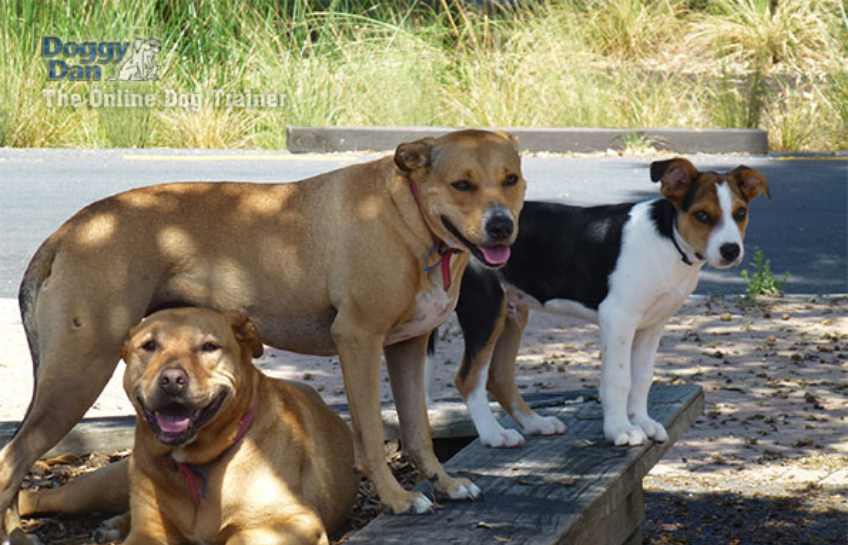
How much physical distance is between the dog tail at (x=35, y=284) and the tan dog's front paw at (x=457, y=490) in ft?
4.27

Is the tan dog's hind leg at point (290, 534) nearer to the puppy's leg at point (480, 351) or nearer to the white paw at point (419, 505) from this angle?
the white paw at point (419, 505)

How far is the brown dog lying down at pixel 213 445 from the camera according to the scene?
4090 millimetres

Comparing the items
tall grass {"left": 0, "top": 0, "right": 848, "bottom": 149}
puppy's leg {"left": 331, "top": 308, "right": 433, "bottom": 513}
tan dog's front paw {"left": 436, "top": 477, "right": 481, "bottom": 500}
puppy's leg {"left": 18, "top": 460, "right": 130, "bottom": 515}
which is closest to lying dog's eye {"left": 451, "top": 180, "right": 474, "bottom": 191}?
puppy's leg {"left": 331, "top": 308, "right": 433, "bottom": 513}

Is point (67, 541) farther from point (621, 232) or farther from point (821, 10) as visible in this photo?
point (821, 10)

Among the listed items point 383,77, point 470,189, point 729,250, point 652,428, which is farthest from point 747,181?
point 383,77

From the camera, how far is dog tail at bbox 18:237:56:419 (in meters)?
4.59

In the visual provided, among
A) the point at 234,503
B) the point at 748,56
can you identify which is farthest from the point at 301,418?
the point at 748,56

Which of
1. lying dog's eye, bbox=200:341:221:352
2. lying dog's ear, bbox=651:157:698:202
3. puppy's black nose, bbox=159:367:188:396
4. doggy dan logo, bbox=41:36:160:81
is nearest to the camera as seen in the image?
puppy's black nose, bbox=159:367:188:396

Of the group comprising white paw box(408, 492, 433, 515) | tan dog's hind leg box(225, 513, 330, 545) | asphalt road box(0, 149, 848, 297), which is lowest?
asphalt road box(0, 149, 848, 297)

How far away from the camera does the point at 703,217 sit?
5.52 metres

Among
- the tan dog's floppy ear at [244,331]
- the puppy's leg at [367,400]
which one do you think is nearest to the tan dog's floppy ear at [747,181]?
the puppy's leg at [367,400]

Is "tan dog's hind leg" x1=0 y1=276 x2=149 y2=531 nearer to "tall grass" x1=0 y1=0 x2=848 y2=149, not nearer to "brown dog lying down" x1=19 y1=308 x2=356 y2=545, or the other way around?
"brown dog lying down" x1=19 y1=308 x2=356 y2=545

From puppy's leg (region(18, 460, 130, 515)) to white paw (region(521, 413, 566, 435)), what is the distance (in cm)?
152

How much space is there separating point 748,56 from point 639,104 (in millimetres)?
3780
